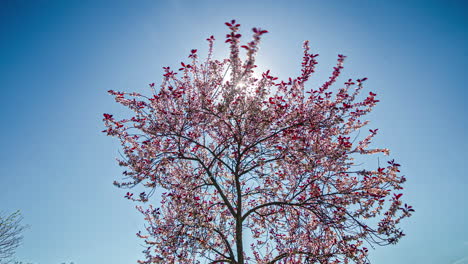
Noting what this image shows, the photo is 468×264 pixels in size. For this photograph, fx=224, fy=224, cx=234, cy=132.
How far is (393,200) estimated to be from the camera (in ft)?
17.0

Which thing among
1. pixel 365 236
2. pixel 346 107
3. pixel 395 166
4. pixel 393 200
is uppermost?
pixel 346 107

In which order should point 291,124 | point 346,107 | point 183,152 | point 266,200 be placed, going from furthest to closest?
point 266,200, point 183,152, point 291,124, point 346,107

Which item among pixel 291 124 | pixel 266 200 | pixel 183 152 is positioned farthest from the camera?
pixel 266 200

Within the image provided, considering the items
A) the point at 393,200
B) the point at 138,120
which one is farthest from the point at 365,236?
the point at 138,120

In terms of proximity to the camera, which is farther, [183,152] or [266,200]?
[266,200]

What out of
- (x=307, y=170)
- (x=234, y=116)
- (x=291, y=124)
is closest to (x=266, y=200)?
(x=307, y=170)

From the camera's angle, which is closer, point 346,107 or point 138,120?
point 346,107

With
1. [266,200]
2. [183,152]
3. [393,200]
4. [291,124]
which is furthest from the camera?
[266,200]

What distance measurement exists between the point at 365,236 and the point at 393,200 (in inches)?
44.0

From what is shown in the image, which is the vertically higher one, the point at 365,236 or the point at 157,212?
the point at 157,212

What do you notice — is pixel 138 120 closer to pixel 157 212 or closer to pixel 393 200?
pixel 157 212

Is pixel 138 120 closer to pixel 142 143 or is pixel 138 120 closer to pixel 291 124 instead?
pixel 142 143

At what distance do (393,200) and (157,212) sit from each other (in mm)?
6439

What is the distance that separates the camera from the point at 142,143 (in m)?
6.71
